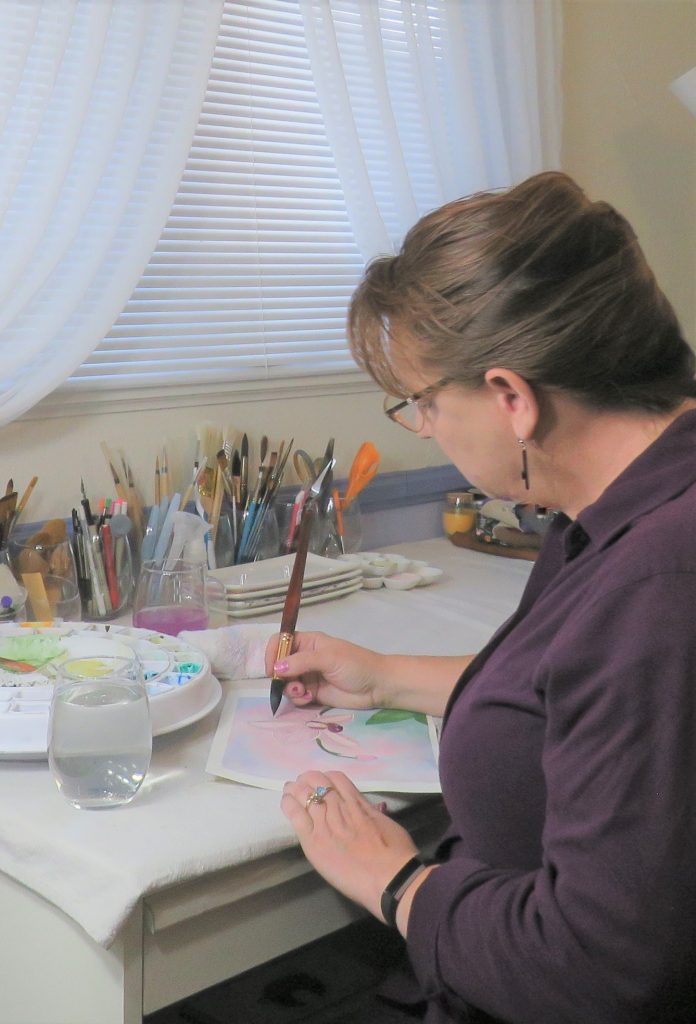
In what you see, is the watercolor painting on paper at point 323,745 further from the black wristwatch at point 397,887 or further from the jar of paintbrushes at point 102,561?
the jar of paintbrushes at point 102,561

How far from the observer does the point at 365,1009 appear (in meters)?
1.10

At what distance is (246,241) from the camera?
1.97 meters

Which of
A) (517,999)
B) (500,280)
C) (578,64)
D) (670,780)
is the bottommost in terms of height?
(517,999)

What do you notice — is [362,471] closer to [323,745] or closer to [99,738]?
[323,745]

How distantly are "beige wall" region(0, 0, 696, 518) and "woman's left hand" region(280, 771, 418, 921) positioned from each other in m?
0.92

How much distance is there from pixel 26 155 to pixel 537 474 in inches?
38.7

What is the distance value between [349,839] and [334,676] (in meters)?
0.32

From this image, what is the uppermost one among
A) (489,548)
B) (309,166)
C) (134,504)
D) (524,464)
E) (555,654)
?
(309,166)

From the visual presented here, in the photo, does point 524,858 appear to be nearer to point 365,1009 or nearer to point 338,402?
point 365,1009

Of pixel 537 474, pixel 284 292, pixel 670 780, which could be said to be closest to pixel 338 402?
pixel 284 292

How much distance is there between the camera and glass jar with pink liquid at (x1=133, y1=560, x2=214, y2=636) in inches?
57.0

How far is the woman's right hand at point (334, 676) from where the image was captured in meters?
1.26

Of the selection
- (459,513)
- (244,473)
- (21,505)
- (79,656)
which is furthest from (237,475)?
(79,656)

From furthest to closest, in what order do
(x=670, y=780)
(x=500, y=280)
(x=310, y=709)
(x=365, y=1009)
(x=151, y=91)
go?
(x=151, y=91) → (x=310, y=709) → (x=365, y=1009) → (x=500, y=280) → (x=670, y=780)
